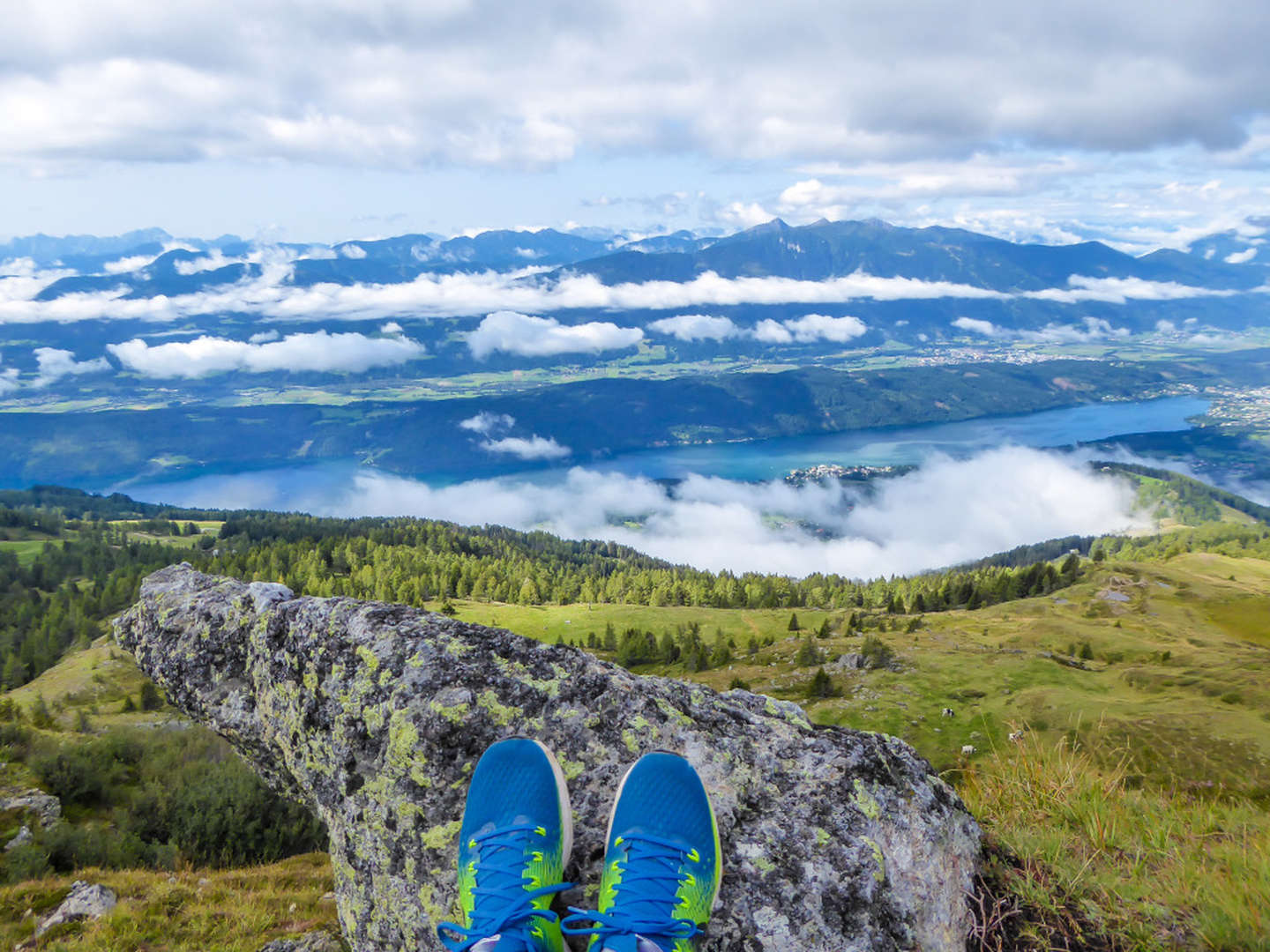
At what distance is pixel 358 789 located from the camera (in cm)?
493

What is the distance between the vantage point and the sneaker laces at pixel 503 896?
3.97 m

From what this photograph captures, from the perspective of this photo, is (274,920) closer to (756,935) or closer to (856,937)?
(756,935)

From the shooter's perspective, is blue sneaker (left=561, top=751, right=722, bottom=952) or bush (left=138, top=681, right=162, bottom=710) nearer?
blue sneaker (left=561, top=751, right=722, bottom=952)

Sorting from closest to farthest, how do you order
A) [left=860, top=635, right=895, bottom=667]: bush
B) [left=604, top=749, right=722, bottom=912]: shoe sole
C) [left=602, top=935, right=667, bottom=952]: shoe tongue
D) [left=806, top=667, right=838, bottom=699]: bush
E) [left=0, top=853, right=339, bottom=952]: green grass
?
[left=602, top=935, right=667, bottom=952]: shoe tongue → [left=604, top=749, right=722, bottom=912]: shoe sole → [left=0, top=853, right=339, bottom=952]: green grass → [left=806, top=667, right=838, bottom=699]: bush → [left=860, top=635, right=895, bottom=667]: bush

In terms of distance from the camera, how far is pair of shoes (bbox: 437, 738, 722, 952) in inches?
155

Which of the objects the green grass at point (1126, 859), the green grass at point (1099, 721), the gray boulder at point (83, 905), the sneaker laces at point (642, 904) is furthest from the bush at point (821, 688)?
the sneaker laces at point (642, 904)

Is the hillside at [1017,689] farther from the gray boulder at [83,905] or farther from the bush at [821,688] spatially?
the gray boulder at [83,905]

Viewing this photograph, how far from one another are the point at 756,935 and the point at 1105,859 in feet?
8.66

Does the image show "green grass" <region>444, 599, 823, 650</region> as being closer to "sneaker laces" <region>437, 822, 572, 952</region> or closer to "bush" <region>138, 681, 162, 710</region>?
"bush" <region>138, 681, 162, 710</region>

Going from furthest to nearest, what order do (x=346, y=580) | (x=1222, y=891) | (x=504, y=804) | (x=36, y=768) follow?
(x=346, y=580)
(x=36, y=768)
(x=504, y=804)
(x=1222, y=891)

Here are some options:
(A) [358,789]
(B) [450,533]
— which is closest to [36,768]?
(A) [358,789]

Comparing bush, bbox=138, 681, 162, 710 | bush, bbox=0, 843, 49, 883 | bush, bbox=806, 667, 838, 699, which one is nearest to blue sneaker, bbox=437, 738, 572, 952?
bush, bbox=0, 843, 49, 883

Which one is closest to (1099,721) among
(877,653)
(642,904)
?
(642,904)

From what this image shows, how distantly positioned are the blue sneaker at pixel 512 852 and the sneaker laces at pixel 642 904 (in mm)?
238
